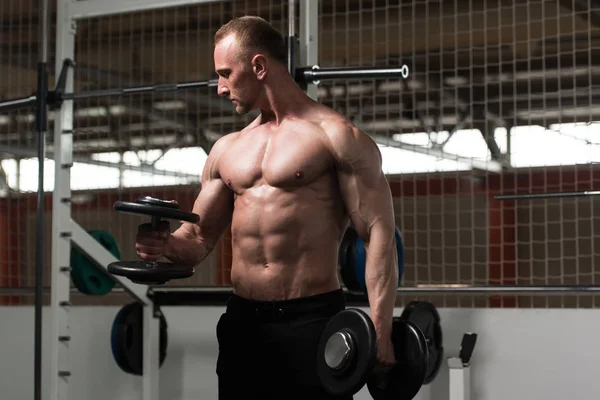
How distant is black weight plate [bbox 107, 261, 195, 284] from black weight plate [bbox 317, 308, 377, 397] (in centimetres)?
36

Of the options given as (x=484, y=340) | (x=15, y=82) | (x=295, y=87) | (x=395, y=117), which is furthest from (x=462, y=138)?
(x=295, y=87)

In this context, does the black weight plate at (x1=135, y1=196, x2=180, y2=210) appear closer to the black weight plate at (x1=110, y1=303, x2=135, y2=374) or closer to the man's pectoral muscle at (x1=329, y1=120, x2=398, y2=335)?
the man's pectoral muscle at (x1=329, y1=120, x2=398, y2=335)

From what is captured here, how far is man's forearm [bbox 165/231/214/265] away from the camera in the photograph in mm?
2066

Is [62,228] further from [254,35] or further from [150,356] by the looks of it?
[254,35]

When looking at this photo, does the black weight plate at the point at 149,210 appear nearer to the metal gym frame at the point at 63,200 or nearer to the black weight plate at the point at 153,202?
the black weight plate at the point at 153,202

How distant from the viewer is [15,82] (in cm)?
810

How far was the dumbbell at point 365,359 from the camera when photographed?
5.97 feet

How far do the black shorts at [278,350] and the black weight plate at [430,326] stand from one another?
821mm

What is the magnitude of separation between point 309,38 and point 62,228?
1.17m

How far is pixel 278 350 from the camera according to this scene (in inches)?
78.9

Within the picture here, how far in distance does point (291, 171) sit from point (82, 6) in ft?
5.25

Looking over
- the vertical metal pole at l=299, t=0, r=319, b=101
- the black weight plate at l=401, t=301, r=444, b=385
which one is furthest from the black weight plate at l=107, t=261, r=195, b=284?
the black weight plate at l=401, t=301, r=444, b=385

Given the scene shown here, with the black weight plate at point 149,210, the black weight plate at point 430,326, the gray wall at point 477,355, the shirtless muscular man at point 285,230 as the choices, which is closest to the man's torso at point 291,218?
the shirtless muscular man at point 285,230

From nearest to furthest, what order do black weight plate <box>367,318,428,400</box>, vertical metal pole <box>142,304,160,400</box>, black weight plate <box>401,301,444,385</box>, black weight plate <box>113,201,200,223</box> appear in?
black weight plate <box>113,201,200,223</box> → black weight plate <box>367,318,428,400</box> → black weight plate <box>401,301,444,385</box> → vertical metal pole <box>142,304,160,400</box>
